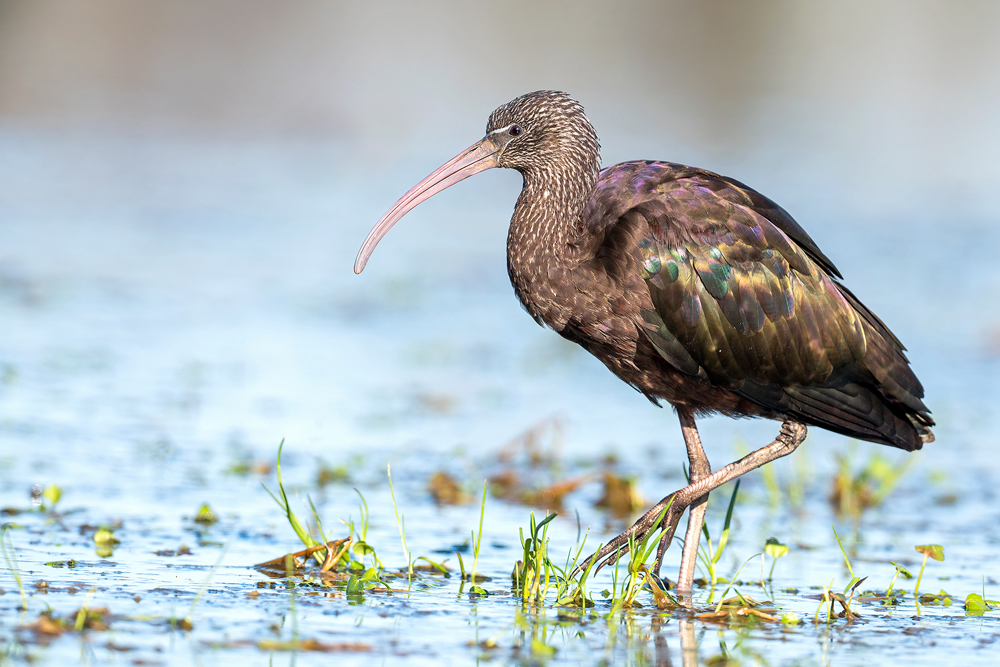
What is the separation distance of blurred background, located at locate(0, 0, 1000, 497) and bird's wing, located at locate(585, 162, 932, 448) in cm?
265

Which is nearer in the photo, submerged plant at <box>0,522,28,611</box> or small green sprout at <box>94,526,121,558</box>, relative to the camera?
submerged plant at <box>0,522,28,611</box>

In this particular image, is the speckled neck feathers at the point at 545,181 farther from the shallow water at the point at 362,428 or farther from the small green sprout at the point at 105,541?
the small green sprout at the point at 105,541

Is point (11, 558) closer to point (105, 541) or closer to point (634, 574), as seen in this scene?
point (105, 541)

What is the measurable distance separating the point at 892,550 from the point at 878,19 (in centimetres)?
2684

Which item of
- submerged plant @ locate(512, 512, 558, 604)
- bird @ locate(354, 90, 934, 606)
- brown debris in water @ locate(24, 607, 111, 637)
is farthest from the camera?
bird @ locate(354, 90, 934, 606)

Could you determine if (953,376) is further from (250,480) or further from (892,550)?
(250,480)

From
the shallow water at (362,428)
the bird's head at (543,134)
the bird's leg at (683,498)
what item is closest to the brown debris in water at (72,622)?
the shallow water at (362,428)

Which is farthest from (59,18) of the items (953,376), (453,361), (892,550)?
(892,550)

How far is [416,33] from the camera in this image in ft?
88.5

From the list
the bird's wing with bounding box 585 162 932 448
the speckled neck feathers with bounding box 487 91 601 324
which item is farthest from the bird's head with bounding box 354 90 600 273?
the bird's wing with bounding box 585 162 932 448

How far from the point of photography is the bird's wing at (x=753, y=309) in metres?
5.36

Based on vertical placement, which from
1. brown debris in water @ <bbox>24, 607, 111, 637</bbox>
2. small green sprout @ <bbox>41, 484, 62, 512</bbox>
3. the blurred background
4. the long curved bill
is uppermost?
the blurred background

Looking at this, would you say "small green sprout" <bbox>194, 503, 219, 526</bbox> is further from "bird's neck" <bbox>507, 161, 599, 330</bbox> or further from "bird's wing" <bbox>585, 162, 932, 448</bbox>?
"bird's wing" <bbox>585, 162, 932, 448</bbox>

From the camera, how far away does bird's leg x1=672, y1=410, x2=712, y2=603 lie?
17.8ft
